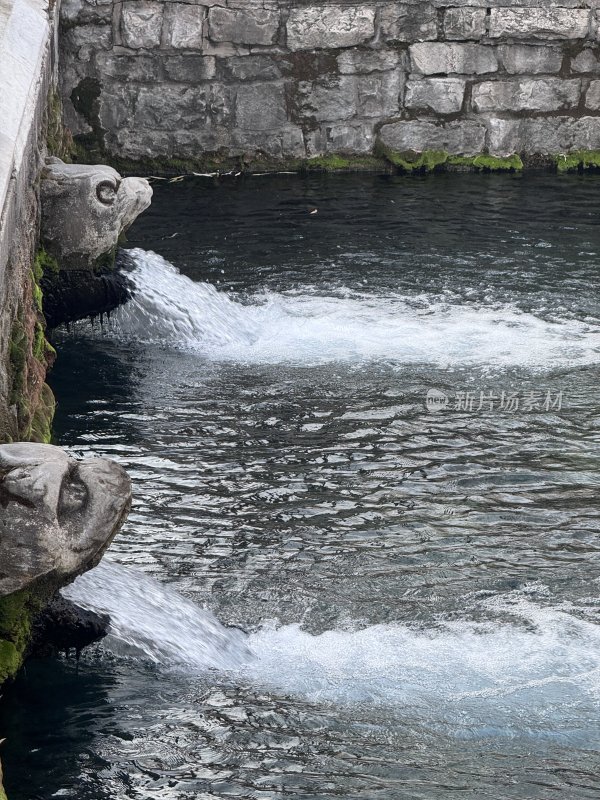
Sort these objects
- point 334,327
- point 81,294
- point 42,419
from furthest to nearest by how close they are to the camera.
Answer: point 334,327, point 81,294, point 42,419

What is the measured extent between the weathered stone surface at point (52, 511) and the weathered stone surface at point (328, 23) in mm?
8079

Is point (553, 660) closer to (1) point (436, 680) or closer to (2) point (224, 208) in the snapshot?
(1) point (436, 680)


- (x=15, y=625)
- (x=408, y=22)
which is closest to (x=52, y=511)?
(x=15, y=625)

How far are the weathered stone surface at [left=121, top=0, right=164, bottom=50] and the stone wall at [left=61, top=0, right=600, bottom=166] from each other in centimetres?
1

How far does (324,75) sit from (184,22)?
4.23 ft

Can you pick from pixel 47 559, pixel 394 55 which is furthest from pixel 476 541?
pixel 394 55

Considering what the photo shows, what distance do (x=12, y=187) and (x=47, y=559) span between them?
1.87 m

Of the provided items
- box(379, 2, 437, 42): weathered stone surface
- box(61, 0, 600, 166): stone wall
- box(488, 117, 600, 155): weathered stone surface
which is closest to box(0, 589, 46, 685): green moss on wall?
box(61, 0, 600, 166): stone wall

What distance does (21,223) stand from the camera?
5.13 meters

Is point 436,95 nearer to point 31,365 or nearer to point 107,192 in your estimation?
point 107,192

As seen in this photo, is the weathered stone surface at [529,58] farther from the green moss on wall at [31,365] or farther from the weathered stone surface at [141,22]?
the green moss on wall at [31,365]

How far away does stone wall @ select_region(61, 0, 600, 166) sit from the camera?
420 inches

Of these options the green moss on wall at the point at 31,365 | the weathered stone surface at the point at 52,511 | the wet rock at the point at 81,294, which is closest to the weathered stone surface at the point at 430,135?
the wet rock at the point at 81,294

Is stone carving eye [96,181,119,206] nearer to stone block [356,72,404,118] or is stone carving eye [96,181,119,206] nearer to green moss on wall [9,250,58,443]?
green moss on wall [9,250,58,443]
